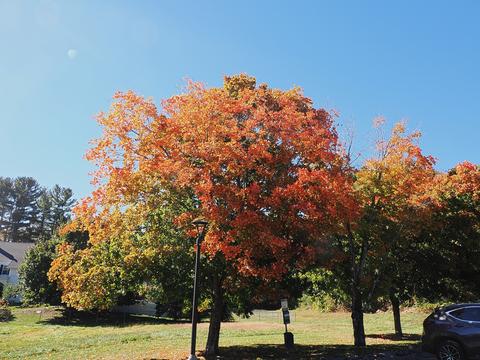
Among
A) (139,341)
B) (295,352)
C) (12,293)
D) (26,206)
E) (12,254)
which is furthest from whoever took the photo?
(26,206)

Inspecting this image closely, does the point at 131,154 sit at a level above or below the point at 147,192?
above

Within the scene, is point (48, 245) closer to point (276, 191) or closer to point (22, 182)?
point (276, 191)

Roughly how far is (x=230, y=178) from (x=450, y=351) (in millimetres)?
8505

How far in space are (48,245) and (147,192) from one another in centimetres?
3102

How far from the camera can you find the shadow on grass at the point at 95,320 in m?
36.0

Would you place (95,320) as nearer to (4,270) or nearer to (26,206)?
(4,270)

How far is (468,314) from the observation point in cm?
1125

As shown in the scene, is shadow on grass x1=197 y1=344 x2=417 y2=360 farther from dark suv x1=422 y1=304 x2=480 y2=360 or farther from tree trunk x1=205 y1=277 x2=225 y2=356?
dark suv x1=422 y1=304 x2=480 y2=360

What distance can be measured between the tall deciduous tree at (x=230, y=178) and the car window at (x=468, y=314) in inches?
186

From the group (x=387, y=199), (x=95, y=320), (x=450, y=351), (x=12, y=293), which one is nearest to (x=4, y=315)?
(x=95, y=320)

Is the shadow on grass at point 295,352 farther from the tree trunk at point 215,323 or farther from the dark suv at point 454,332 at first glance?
the dark suv at point 454,332

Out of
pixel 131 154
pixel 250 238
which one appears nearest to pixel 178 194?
pixel 131 154

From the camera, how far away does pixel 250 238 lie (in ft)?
46.1

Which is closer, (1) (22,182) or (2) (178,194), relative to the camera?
(2) (178,194)
